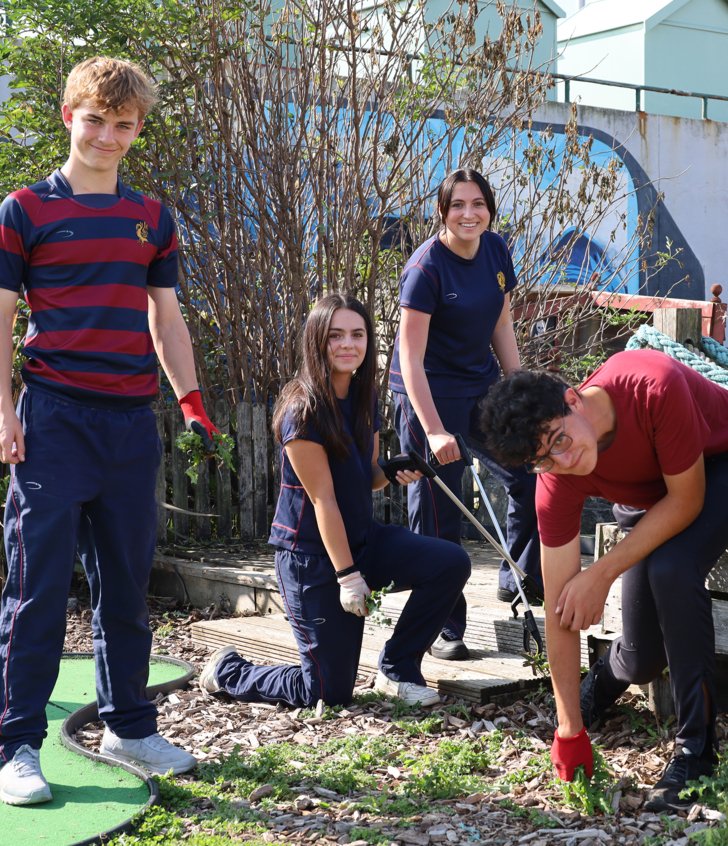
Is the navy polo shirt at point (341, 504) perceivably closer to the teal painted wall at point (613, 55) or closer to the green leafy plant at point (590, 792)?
the green leafy plant at point (590, 792)

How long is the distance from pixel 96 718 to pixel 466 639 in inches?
58.4

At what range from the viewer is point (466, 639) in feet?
15.7

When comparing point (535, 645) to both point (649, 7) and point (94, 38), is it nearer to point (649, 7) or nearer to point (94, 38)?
point (94, 38)

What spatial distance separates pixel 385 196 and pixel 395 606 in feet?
8.68

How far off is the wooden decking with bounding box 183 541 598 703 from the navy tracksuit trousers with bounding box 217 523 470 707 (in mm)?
197

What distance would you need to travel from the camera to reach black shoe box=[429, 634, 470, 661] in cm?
454

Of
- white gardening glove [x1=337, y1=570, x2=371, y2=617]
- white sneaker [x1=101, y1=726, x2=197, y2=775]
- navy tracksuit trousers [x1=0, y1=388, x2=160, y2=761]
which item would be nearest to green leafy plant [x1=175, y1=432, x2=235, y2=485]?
navy tracksuit trousers [x1=0, y1=388, x2=160, y2=761]

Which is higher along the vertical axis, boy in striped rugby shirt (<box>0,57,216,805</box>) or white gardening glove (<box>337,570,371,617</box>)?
boy in striped rugby shirt (<box>0,57,216,805</box>)

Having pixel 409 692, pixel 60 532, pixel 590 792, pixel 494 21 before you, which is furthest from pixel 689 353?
pixel 494 21

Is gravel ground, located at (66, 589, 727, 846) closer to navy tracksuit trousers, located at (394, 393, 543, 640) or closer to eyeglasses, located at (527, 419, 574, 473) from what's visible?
navy tracksuit trousers, located at (394, 393, 543, 640)

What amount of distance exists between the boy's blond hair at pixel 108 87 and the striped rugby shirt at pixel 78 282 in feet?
0.80

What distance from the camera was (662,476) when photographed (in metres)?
3.23

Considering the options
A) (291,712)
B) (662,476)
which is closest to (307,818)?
(291,712)

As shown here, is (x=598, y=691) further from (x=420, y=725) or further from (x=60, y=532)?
(x=60, y=532)
